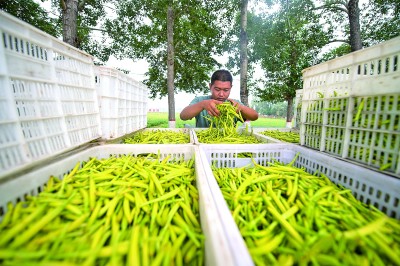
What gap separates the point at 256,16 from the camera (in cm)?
1113

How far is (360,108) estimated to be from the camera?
1.61 meters

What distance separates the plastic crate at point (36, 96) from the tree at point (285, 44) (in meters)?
10.3

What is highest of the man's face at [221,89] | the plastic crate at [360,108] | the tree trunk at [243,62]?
the tree trunk at [243,62]

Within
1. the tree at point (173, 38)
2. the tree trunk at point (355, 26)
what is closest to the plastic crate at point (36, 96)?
the tree at point (173, 38)

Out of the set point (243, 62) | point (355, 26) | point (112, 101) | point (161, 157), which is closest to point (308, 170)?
point (161, 157)

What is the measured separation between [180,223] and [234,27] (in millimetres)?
13887

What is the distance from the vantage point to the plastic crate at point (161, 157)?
71 cm

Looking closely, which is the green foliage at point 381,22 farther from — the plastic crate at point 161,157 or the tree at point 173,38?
the plastic crate at point 161,157

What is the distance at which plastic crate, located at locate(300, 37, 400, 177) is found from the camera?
135cm

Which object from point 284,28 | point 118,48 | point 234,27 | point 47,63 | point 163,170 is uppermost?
point 234,27

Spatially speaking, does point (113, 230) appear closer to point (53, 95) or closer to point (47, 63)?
point (53, 95)

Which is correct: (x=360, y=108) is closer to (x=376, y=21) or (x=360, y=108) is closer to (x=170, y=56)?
(x=170, y=56)

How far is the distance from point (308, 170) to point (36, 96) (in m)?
2.72

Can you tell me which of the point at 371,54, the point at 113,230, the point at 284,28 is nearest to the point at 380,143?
the point at 371,54
